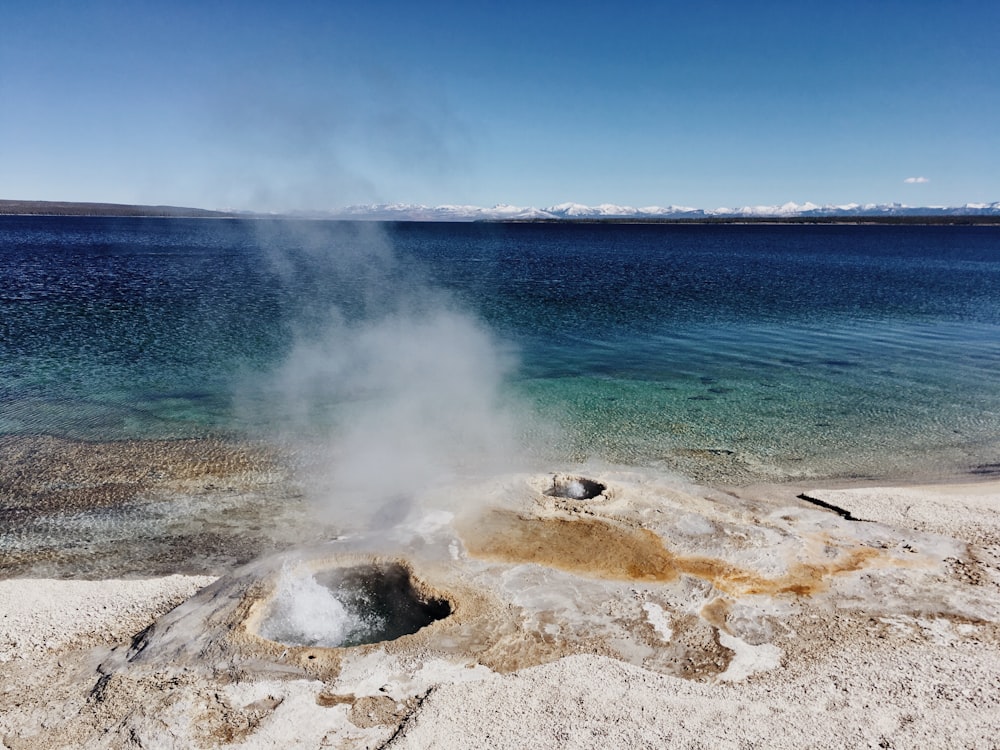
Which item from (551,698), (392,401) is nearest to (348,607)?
(551,698)

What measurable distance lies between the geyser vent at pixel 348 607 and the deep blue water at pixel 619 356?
7564 millimetres

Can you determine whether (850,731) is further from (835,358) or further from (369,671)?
(835,358)

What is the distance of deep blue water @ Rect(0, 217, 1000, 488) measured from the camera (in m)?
18.1

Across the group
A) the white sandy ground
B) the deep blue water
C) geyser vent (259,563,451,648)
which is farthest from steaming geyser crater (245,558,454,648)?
the deep blue water

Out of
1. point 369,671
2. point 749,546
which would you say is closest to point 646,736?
point 369,671

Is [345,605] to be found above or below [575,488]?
below

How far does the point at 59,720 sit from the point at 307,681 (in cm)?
293

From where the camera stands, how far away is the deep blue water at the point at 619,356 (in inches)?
714

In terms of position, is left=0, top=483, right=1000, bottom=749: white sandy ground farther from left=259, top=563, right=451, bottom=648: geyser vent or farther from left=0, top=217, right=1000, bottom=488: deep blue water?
left=0, top=217, right=1000, bottom=488: deep blue water

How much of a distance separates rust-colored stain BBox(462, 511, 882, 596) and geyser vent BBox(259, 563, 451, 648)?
1609 millimetres

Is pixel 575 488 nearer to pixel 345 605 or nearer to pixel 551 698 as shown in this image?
pixel 345 605

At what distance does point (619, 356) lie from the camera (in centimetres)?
2758

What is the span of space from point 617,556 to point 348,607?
16.2 feet

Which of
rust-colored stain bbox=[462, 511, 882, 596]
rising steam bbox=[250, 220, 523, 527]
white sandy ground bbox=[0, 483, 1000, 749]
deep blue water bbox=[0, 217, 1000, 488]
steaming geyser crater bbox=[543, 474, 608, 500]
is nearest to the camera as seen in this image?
white sandy ground bbox=[0, 483, 1000, 749]
